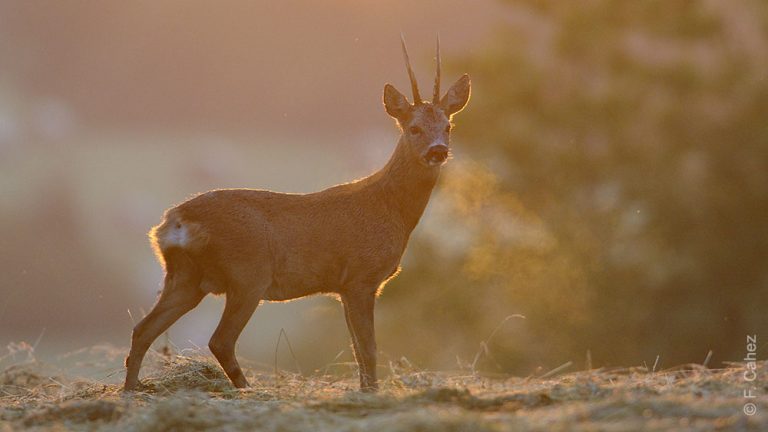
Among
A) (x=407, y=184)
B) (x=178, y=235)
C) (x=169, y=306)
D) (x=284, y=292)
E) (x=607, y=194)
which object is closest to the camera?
(x=178, y=235)

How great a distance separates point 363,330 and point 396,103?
7.06 ft

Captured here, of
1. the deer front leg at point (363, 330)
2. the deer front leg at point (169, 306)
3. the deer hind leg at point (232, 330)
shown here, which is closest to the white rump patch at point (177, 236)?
the deer front leg at point (169, 306)

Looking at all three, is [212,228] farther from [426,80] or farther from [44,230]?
[44,230]

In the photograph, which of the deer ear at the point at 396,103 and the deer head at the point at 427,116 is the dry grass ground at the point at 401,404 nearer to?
the deer head at the point at 427,116

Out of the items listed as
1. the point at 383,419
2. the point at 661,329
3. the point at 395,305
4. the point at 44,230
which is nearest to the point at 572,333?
the point at 661,329

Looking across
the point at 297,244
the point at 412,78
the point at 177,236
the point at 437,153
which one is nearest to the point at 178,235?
the point at 177,236

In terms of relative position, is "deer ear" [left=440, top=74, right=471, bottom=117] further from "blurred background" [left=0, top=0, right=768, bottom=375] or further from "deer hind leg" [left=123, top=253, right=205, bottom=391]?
"blurred background" [left=0, top=0, right=768, bottom=375]

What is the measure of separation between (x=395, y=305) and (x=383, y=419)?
1041 inches

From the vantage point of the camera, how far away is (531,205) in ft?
112

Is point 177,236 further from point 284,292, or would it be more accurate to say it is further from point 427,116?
point 427,116

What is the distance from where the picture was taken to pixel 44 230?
43.0 m

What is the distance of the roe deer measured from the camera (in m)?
9.78

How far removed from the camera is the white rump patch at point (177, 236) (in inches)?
383

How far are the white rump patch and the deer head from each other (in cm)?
211
